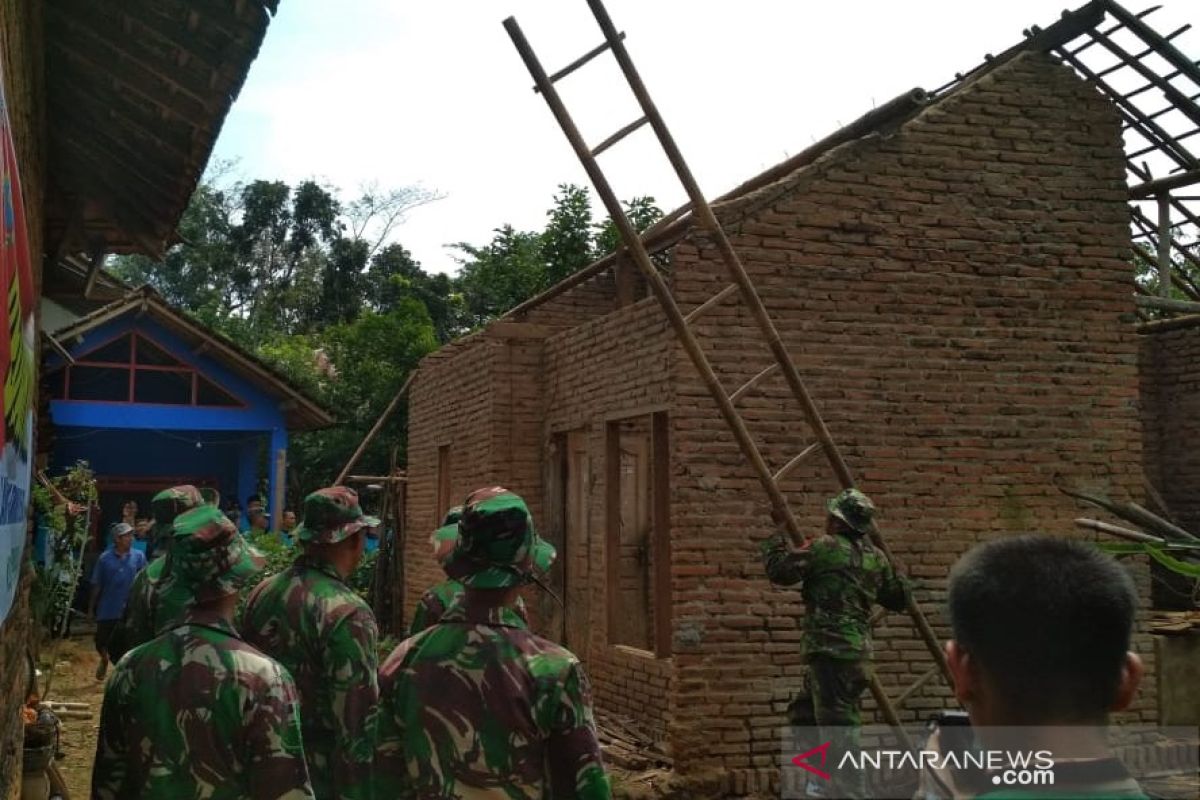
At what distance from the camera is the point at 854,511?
20.2ft

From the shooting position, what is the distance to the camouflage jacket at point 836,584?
6.11 m

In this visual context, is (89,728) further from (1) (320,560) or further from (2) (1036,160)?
(2) (1036,160)

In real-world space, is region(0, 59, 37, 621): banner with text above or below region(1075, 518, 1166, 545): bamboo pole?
above

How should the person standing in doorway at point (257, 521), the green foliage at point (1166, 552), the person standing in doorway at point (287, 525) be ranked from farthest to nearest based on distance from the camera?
the person standing in doorway at point (287, 525) → the person standing in doorway at point (257, 521) → the green foliage at point (1166, 552)

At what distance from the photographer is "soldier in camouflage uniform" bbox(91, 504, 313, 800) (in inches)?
108

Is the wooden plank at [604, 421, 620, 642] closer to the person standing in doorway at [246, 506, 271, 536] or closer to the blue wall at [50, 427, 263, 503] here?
the person standing in doorway at [246, 506, 271, 536]

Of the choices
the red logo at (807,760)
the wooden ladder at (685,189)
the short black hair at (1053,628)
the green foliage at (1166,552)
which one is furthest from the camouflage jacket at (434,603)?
the green foliage at (1166,552)

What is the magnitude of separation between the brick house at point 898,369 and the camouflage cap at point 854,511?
1252 mm

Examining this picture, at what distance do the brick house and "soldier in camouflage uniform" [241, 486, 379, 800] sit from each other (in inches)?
140

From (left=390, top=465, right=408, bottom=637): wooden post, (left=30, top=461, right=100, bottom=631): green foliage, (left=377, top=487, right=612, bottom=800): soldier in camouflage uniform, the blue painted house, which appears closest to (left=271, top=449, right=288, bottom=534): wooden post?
the blue painted house

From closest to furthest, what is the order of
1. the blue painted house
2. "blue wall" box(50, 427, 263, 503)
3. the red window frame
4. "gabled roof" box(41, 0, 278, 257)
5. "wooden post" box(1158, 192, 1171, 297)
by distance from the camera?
"gabled roof" box(41, 0, 278, 257) < "wooden post" box(1158, 192, 1171, 297) < the blue painted house < the red window frame < "blue wall" box(50, 427, 263, 503)

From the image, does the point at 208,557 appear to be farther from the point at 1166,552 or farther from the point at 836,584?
the point at 1166,552

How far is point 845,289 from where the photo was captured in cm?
774

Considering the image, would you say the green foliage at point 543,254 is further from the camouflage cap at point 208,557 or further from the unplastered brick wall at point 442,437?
the camouflage cap at point 208,557
